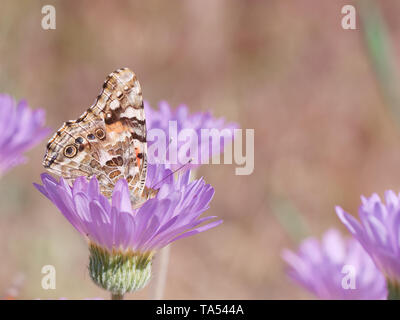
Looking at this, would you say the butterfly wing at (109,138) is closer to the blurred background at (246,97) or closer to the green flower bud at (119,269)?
the green flower bud at (119,269)

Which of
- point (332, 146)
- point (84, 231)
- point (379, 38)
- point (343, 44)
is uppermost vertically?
point (343, 44)

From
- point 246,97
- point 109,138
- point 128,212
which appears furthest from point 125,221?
point 246,97

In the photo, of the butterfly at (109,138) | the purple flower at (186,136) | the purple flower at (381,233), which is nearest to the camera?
the purple flower at (381,233)

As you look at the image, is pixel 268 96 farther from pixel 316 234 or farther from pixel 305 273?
pixel 305 273

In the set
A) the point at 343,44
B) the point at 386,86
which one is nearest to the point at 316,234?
the point at 343,44

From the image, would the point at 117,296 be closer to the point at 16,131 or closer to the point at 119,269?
the point at 119,269

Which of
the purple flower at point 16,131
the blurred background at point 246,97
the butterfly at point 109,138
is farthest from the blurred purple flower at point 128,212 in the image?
the blurred background at point 246,97

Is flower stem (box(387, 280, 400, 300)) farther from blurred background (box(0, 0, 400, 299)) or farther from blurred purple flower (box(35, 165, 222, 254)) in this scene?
blurred background (box(0, 0, 400, 299))

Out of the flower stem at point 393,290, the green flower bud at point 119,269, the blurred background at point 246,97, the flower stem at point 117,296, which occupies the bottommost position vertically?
the flower stem at point 393,290
